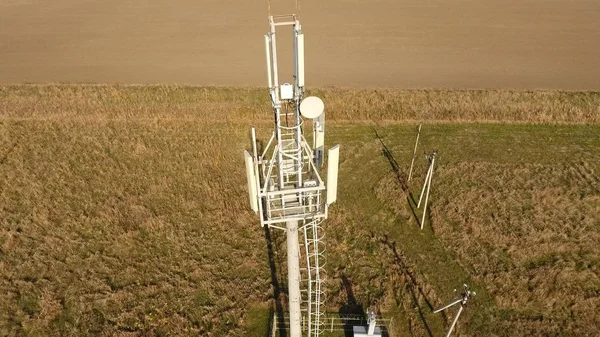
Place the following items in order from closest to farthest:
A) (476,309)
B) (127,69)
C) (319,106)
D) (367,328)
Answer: (319,106), (367,328), (476,309), (127,69)

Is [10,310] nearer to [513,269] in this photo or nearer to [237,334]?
[237,334]

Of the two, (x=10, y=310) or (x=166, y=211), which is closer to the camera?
(x=10, y=310)

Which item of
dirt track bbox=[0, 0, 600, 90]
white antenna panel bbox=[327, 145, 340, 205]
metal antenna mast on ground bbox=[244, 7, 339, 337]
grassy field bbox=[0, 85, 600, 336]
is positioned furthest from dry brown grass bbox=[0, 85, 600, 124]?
metal antenna mast on ground bbox=[244, 7, 339, 337]

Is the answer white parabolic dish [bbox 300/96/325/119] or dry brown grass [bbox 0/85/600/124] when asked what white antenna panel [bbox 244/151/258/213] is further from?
dry brown grass [bbox 0/85/600/124]

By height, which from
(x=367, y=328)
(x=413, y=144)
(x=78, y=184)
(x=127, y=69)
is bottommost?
(x=367, y=328)

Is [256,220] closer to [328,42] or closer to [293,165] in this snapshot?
[293,165]

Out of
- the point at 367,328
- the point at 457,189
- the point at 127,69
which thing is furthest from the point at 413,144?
the point at 127,69
